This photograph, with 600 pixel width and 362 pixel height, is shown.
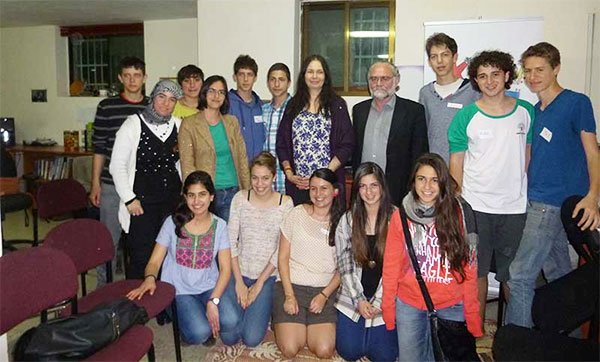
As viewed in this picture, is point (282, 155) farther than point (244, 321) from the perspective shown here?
Yes

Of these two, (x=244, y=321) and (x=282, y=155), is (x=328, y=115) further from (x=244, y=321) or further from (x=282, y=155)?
(x=244, y=321)

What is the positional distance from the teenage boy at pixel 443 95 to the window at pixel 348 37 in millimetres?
1852

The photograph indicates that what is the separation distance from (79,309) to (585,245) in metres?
2.35

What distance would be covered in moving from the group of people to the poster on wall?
49.1 inches

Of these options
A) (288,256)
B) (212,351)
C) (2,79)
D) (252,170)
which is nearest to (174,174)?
(252,170)

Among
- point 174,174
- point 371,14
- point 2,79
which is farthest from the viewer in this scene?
point 2,79

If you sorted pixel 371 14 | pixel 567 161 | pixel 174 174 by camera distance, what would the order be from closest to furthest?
pixel 567 161, pixel 174 174, pixel 371 14

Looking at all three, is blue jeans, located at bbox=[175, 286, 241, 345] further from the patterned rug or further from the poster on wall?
the poster on wall

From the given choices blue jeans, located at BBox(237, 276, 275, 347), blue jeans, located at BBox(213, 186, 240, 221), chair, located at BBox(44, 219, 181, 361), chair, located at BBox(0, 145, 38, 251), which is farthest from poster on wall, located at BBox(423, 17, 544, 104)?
chair, located at BBox(0, 145, 38, 251)

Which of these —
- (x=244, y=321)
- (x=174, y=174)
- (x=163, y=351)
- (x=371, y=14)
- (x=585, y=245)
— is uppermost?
(x=371, y=14)

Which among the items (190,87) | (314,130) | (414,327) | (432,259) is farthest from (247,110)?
(414,327)

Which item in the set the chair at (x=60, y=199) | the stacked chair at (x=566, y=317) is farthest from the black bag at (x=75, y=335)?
the chair at (x=60, y=199)

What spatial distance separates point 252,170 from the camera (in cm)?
284

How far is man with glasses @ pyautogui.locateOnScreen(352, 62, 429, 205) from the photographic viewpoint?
9.27ft
